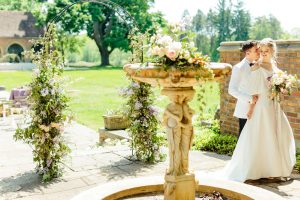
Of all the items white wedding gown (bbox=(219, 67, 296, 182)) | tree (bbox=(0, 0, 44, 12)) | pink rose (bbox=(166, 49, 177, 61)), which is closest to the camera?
pink rose (bbox=(166, 49, 177, 61))

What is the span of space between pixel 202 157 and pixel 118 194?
344 centimetres

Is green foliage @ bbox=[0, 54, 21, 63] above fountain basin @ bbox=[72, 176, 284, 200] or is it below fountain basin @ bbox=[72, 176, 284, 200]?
above

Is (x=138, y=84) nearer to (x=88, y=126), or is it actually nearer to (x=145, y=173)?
(x=145, y=173)

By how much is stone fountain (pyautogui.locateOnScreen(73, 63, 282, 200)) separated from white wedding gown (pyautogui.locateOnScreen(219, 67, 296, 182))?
1.70m

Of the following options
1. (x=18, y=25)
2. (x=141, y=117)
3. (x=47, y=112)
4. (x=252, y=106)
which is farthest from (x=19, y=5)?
(x=252, y=106)

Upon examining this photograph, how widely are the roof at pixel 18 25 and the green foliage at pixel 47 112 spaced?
47.5m

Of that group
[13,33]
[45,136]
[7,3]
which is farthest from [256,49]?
[7,3]

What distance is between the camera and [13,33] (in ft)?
170

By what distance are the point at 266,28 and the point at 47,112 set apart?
89441 mm

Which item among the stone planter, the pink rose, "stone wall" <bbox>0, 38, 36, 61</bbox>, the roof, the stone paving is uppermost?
the roof

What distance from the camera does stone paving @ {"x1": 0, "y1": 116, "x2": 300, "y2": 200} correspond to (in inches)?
225

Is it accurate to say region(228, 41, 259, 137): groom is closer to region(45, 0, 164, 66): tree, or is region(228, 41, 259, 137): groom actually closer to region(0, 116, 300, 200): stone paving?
region(0, 116, 300, 200): stone paving

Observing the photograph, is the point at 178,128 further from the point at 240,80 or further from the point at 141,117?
the point at 141,117

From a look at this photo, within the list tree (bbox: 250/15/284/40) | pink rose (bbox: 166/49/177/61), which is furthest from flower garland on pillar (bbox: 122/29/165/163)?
tree (bbox: 250/15/284/40)
